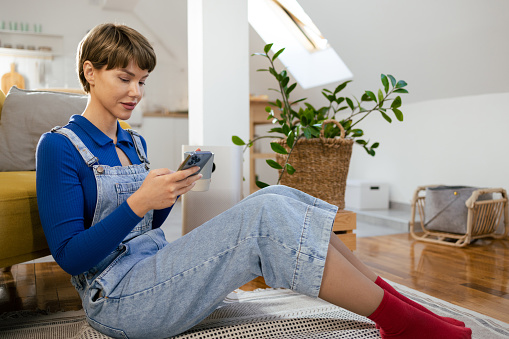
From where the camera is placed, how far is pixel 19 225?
4.24 ft

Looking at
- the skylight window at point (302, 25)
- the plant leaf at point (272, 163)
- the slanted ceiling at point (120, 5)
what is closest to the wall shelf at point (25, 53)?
the slanted ceiling at point (120, 5)

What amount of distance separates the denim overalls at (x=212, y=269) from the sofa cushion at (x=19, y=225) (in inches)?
13.4

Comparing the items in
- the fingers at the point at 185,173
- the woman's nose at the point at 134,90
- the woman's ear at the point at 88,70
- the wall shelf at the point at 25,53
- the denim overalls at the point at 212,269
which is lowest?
the denim overalls at the point at 212,269

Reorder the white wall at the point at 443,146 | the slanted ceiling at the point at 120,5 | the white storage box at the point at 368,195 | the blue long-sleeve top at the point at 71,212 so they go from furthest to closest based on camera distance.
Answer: the slanted ceiling at the point at 120,5 → the white storage box at the point at 368,195 → the white wall at the point at 443,146 → the blue long-sleeve top at the point at 71,212

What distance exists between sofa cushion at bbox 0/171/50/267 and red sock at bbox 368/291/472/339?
95 cm

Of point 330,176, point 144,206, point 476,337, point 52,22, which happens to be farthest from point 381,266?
point 52,22

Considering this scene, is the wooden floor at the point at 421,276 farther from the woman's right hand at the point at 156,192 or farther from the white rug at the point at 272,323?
the woman's right hand at the point at 156,192

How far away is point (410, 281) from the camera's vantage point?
202 centimetres

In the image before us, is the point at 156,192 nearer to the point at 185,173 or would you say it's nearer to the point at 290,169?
the point at 185,173

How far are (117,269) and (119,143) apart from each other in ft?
1.20

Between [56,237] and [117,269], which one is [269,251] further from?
[56,237]

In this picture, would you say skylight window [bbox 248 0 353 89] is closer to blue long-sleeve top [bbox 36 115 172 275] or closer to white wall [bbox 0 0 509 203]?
white wall [bbox 0 0 509 203]

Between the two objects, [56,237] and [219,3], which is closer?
[56,237]

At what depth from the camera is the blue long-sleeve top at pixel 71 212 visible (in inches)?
39.3
